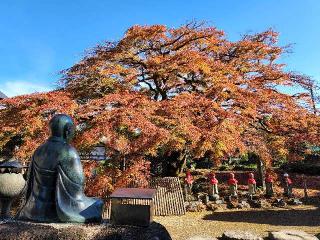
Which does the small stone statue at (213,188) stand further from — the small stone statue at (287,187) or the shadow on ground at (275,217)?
the small stone statue at (287,187)

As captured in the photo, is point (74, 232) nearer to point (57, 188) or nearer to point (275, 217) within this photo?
point (57, 188)

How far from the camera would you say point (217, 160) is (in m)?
13.1

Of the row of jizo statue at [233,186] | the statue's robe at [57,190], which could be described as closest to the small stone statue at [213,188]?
the row of jizo statue at [233,186]

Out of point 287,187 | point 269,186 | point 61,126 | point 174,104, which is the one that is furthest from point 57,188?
point 287,187

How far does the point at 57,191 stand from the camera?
5859 millimetres

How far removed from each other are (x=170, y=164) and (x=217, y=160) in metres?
Result: 2.41

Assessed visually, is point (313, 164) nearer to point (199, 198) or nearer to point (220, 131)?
point (199, 198)

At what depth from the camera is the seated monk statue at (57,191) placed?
5.83 metres

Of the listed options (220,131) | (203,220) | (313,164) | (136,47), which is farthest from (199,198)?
(313,164)

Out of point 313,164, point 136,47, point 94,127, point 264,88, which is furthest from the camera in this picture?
point 313,164

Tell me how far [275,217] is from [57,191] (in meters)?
7.56

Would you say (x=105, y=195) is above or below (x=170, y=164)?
below

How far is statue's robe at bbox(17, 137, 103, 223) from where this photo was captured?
19.2 ft

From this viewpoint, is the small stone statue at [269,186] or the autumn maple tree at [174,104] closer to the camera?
the autumn maple tree at [174,104]
